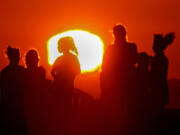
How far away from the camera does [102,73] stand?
10.9 m

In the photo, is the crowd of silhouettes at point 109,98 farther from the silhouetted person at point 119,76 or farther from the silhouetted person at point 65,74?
the silhouetted person at point 65,74

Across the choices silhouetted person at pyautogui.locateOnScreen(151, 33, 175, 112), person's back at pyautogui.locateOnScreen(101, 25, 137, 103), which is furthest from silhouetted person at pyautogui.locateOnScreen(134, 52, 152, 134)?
person's back at pyautogui.locateOnScreen(101, 25, 137, 103)

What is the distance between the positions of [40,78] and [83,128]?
1.80 metres

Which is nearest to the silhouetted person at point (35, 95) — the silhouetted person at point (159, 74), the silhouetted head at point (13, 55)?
the silhouetted head at point (13, 55)

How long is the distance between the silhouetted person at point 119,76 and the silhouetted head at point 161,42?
696 millimetres

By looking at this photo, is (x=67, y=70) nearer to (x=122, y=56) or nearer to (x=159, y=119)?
(x=122, y=56)

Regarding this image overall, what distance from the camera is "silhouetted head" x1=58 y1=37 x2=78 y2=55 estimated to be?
38.3 ft

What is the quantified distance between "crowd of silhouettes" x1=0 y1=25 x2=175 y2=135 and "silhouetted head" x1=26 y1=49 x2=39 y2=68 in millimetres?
226

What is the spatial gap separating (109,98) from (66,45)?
5.92 ft

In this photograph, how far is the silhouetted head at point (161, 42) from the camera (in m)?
11.3

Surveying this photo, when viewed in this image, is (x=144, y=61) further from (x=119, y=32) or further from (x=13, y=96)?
(x=13, y=96)

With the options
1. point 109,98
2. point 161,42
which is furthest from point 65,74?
point 161,42

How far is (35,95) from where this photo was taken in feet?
37.0

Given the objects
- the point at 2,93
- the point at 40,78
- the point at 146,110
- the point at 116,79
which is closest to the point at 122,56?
the point at 116,79
